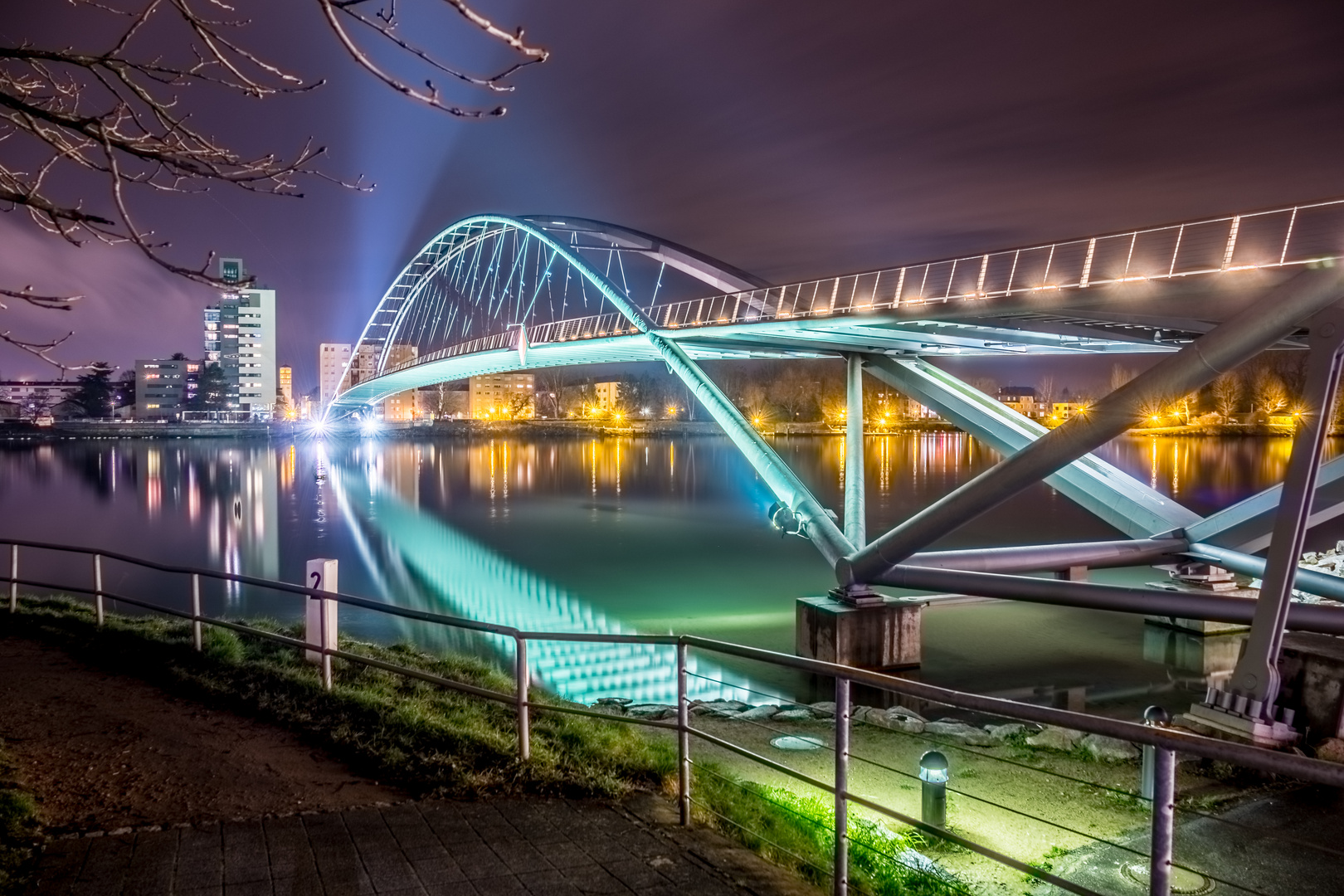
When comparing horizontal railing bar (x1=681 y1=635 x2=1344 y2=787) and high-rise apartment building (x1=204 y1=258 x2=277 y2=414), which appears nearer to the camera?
horizontal railing bar (x1=681 y1=635 x2=1344 y2=787)

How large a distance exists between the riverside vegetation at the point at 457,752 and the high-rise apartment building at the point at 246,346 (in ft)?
478

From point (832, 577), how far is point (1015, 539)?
10.3 metres

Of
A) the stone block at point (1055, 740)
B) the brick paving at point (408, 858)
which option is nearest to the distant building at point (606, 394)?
the stone block at point (1055, 740)

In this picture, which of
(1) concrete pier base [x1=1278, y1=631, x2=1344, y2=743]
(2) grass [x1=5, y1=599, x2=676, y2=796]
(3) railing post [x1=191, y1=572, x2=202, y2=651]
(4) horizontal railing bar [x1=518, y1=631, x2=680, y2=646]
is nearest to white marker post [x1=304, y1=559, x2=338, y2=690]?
(2) grass [x1=5, y1=599, x2=676, y2=796]

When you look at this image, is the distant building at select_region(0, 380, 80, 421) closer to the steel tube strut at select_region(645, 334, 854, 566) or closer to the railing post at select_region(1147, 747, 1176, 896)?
the steel tube strut at select_region(645, 334, 854, 566)

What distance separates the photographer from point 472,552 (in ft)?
103

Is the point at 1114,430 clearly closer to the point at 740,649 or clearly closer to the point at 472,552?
the point at 740,649

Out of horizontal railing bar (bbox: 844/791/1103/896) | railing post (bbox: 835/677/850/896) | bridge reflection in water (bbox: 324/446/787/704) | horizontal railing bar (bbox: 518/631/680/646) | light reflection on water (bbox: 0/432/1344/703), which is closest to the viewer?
horizontal railing bar (bbox: 844/791/1103/896)

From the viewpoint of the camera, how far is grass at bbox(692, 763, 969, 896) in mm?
4590

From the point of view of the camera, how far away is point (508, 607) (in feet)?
73.3

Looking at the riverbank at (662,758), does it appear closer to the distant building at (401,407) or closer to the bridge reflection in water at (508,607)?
the bridge reflection in water at (508,607)

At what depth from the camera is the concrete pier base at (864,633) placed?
1414 centimetres

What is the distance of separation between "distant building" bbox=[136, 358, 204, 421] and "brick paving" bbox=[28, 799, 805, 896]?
140m

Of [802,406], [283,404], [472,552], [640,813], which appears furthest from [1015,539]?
[283,404]
